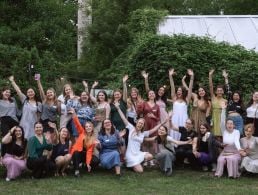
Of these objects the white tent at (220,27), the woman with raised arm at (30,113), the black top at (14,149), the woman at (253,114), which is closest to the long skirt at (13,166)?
the black top at (14,149)

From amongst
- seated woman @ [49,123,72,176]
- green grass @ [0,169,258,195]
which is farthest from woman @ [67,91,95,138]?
green grass @ [0,169,258,195]

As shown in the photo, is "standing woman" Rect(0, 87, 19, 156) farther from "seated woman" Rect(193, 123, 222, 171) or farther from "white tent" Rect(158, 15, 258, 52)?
"white tent" Rect(158, 15, 258, 52)

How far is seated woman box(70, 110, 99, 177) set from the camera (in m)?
9.04

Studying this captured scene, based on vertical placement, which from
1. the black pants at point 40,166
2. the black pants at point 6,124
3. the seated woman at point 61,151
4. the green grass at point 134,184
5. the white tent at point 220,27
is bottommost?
the green grass at point 134,184

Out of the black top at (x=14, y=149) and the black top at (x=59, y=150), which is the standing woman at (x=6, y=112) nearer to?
the black top at (x=14, y=149)

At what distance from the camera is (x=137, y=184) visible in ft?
27.7

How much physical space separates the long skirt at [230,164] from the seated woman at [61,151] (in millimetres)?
2842

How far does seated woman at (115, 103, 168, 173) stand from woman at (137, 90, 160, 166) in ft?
0.92

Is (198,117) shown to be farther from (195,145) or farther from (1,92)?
A: (1,92)

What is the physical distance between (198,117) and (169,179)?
5.49ft

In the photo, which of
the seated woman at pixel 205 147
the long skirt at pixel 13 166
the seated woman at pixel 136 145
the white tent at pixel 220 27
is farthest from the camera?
the white tent at pixel 220 27

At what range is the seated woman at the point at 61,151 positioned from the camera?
29.3 ft

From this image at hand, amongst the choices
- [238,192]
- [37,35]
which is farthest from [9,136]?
[37,35]

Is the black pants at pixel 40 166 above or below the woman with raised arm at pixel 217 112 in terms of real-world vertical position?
below
